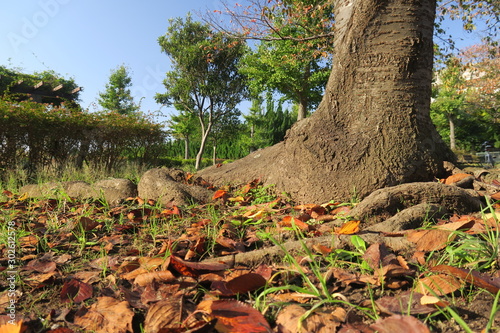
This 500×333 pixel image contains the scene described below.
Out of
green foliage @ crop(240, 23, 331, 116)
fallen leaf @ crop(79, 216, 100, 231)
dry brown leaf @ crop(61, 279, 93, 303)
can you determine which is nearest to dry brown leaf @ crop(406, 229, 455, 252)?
dry brown leaf @ crop(61, 279, 93, 303)

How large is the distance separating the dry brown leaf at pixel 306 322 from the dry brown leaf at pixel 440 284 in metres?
0.33

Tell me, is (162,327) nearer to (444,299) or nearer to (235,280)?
(235,280)

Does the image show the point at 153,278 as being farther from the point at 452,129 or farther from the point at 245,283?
the point at 452,129

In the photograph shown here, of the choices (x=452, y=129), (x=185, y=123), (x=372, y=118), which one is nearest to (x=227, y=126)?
(x=185, y=123)

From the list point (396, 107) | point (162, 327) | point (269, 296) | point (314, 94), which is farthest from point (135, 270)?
point (314, 94)

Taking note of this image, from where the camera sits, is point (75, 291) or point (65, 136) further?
point (65, 136)

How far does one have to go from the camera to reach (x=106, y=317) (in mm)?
1275

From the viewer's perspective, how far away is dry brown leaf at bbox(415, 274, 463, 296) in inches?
47.6

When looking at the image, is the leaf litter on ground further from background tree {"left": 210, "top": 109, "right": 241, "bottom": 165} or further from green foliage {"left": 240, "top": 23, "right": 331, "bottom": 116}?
background tree {"left": 210, "top": 109, "right": 241, "bottom": 165}

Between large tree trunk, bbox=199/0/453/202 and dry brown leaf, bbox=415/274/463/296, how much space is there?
68.2 inches

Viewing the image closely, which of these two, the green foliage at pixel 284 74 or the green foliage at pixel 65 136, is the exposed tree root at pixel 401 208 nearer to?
the green foliage at pixel 65 136

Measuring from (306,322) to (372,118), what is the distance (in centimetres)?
257

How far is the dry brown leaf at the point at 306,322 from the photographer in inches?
42.4

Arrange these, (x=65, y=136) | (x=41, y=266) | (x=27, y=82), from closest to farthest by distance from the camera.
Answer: (x=41, y=266)
(x=65, y=136)
(x=27, y=82)
